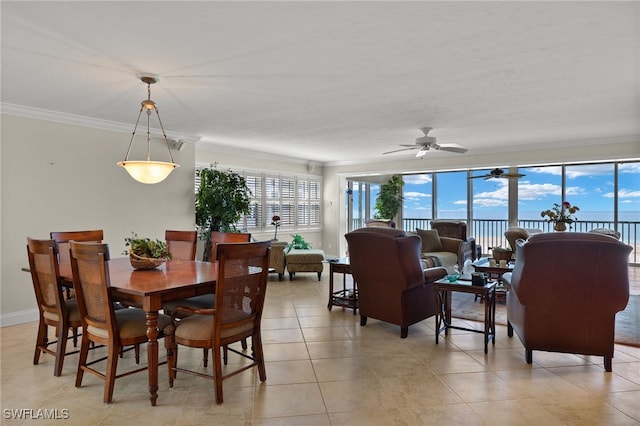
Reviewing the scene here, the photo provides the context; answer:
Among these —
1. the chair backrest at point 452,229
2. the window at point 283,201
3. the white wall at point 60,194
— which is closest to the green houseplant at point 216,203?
the window at point 283,201

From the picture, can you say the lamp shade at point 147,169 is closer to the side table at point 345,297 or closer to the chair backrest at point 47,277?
the chair backrest at point 47,277

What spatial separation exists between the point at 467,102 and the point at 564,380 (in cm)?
274

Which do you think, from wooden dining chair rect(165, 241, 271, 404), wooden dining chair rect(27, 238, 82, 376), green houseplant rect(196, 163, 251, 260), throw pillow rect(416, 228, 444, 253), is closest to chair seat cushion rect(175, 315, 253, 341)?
wooden dining chair rect(165, 241, 271, 404)

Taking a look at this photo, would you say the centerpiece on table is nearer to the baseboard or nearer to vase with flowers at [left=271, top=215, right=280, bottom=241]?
the baseboard

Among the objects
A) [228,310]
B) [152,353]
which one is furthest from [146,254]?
[228,310]

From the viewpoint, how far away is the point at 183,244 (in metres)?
4.07

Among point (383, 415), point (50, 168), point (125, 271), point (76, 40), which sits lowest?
point (383, 415)

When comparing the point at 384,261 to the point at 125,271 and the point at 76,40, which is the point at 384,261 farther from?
the point at 76,40

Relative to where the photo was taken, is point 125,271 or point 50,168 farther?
point 50,168

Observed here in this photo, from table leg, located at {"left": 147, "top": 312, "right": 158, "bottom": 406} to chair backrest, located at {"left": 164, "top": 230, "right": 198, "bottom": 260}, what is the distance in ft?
4.95

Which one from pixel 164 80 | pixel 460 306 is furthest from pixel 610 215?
pixel 164 80

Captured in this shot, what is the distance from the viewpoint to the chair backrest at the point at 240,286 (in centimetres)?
252

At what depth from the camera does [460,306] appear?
5156 mm

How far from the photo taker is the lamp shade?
3.30 meters
